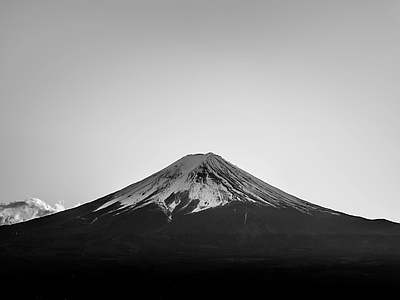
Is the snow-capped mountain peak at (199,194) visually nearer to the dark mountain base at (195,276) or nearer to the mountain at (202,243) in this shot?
the mountain at (202,243)

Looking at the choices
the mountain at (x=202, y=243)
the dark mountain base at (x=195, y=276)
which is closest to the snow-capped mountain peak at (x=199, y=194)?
the mountain at (x=202, y=243)

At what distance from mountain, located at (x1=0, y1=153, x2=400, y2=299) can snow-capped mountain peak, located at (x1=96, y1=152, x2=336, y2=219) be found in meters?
0.51

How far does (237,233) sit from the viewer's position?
466ft

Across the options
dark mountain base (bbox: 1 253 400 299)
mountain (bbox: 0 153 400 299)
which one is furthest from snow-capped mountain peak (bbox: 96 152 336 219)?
dark mountain base (bbox: 1 253 400 299)

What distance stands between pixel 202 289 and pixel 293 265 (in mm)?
33763

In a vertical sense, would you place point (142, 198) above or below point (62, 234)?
above

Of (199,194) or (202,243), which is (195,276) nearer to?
(202,243)

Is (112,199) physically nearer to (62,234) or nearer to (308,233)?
(62,234)

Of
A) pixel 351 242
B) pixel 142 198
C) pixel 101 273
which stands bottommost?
pixel 101 273

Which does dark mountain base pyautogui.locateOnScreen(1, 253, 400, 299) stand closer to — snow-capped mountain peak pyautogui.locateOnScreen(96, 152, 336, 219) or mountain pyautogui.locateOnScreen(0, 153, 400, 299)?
mountain pyautogui.locateOnScreen(0, 153, 400, 299)

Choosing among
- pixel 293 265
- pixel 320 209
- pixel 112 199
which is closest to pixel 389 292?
pixel 293 265

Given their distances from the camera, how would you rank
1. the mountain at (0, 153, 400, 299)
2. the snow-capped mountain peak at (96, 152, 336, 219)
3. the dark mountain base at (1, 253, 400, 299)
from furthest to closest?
1. the snow-capped mountain peak at (96, 152, 336, 219)
2. the mountain at (0, 153, 400, 299)
3. the dark mountain base at (1, 253, 400, 299)

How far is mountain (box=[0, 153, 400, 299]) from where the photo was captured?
80.0 meters

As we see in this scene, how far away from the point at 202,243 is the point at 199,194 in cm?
4677
